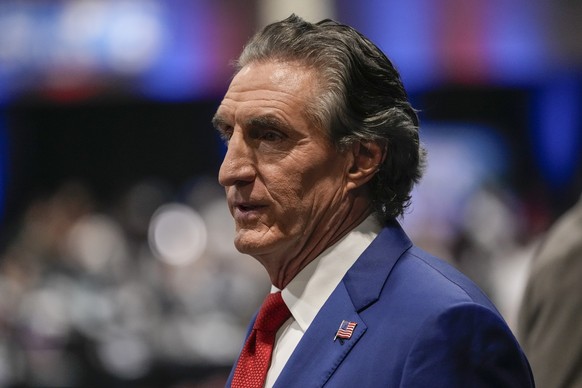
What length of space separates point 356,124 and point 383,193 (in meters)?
0.19

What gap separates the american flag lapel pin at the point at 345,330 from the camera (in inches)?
94.0

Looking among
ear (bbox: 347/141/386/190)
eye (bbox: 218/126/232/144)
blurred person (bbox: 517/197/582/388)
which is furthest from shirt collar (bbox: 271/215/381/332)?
blurred person (bbox: 517/197/582/388)

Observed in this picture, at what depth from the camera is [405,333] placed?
2275mm

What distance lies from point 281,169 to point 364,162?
20cm

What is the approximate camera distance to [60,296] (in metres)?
8.12

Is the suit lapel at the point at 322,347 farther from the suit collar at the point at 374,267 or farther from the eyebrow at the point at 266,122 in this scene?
the eyebrow at the point at 266,122

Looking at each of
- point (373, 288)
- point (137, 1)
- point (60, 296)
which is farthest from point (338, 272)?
point (137, 1)

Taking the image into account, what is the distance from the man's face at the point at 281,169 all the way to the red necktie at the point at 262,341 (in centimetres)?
13

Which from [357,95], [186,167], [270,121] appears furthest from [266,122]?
[186,167]

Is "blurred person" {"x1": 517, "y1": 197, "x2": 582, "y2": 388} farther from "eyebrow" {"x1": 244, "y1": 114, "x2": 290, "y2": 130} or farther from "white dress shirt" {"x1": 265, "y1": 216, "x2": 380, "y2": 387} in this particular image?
"eyebrow" {"x1": 244, "y1": 114, "x2": 290, "y2": 130}

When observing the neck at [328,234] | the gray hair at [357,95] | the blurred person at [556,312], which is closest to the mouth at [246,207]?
the neck at [328,234]

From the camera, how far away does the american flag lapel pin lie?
2389 mm

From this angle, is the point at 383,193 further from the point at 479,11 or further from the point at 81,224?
the point at 81,224

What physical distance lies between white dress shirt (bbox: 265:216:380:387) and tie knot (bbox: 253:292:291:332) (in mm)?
22
